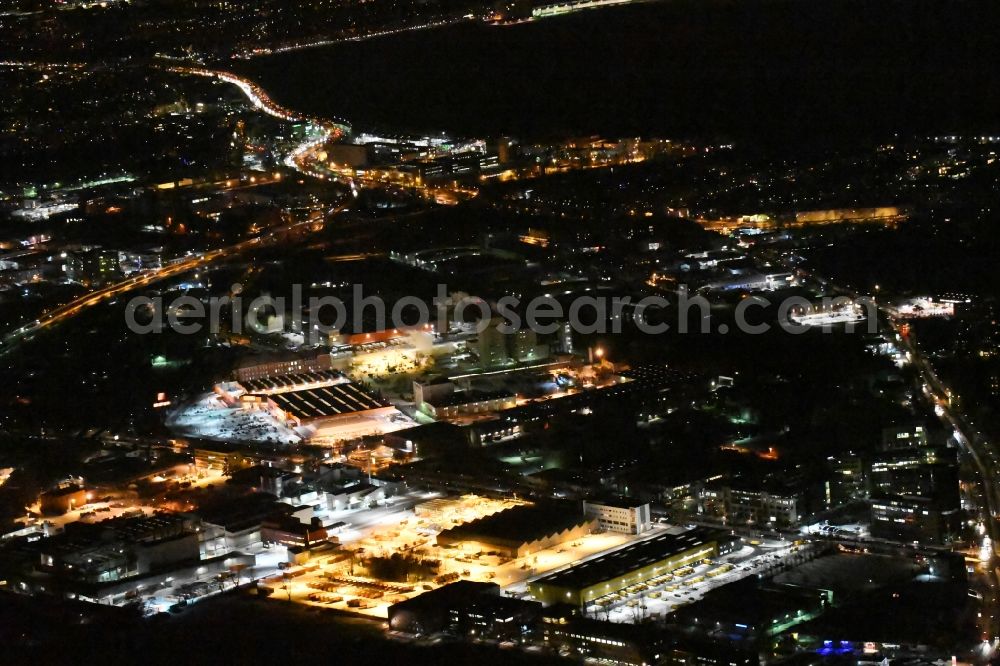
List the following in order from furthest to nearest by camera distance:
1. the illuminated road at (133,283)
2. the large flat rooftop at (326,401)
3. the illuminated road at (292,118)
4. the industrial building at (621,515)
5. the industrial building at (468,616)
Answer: the illuminated road at (292,118), the illuminated road at (133,283), the large flat rooftop at (326,401), the industrial building at (621,515), the industrial building at (468,616)

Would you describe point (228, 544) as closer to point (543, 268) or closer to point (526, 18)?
point (543, 268)

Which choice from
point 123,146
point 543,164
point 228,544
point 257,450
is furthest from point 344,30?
point 228,544

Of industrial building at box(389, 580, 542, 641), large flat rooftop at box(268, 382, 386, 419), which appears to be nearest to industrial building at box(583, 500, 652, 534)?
industrial building at box(389, 580, 542, 641)

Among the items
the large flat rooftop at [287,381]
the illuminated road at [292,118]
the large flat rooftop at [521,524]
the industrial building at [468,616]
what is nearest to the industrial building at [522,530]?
the large flat rooftop at [521,524]

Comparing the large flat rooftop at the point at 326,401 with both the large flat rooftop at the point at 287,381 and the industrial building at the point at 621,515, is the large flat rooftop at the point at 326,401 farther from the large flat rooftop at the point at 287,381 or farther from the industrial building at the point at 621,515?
the industrial building at the point at 621,515

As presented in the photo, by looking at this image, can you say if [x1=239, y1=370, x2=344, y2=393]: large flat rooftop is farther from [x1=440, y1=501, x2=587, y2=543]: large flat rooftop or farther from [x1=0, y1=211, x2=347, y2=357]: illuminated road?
[x1=440, y1=501, x2=587, y2=543]: large flat rooftop
